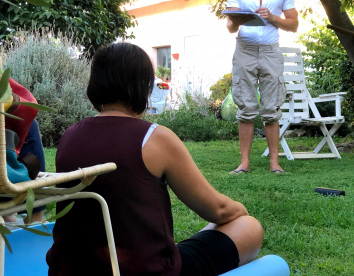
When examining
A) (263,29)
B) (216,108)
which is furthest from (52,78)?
(216,108)

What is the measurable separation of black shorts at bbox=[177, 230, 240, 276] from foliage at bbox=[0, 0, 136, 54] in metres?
6.80

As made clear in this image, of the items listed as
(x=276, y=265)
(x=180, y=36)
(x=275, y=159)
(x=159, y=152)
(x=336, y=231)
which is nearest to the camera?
(x=159, y=152)

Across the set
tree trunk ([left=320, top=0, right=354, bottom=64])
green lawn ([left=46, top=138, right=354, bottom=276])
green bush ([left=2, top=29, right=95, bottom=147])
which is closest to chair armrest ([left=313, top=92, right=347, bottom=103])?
tree trunk ([left=320, top=0, right=354, bottom=64])

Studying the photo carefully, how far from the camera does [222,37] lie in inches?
696

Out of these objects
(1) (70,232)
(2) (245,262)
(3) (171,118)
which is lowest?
(3) (171,118)

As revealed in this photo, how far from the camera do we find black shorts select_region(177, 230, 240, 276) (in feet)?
5.40


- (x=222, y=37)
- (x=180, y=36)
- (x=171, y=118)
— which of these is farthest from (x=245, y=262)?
(x=180, y=36)

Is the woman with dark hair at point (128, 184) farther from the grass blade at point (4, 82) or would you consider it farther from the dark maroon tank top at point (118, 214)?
the grass blade at point (4, 82)

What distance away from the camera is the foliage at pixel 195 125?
29.6 feet

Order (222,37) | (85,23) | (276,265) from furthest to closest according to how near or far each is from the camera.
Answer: (222,37), (85,23), (276,265)

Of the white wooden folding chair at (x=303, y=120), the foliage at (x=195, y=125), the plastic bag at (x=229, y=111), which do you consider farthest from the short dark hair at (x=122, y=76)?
the plastic bag at (x=229, y=111)

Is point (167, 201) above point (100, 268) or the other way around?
above

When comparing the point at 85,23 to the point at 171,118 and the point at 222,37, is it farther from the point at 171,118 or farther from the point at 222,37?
the point at 222,37

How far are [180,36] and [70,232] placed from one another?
60.0ft
